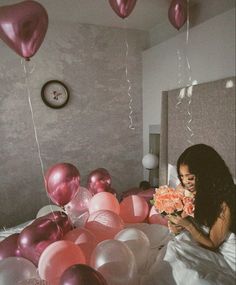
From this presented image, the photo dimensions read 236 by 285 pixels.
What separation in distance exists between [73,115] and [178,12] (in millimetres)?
1403

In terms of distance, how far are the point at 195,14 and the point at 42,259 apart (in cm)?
174

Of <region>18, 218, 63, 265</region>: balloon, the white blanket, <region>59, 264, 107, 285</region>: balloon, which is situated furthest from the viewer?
<region>18, 218, 63, 265</region>: balloon

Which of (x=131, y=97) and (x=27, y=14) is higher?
(x=27, y=14)

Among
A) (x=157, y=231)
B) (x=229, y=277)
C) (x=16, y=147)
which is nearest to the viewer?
(x=229, y=277)

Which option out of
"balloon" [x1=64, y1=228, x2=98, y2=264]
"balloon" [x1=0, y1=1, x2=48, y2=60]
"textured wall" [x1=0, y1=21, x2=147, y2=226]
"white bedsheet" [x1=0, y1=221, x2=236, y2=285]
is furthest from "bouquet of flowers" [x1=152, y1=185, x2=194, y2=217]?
"textured wall" [x1=0, y1=21, x2=147, y2=226]

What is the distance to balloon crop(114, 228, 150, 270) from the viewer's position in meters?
1.47

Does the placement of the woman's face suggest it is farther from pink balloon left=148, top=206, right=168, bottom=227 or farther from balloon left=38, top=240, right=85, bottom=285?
balloon left=38, top=240, right=85, bottom=285

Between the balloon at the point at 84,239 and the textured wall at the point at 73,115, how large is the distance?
141cm

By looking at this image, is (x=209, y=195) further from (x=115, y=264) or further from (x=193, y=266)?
(x=115, y=264)

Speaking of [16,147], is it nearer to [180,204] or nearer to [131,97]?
[131,97]

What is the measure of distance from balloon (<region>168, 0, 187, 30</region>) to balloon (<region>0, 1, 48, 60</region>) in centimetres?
87

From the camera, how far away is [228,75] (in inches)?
56.0

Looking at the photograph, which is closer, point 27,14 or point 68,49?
point 27,14

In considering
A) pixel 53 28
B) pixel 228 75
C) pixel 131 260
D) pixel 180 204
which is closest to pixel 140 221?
pixel 180 204
